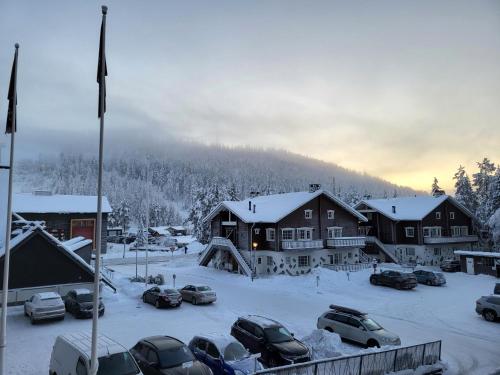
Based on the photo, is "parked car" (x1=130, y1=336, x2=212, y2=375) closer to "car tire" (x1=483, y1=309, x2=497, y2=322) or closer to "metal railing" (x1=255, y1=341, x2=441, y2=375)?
"metal railing" (x1=255, y1=341, x2=441, y2=375)

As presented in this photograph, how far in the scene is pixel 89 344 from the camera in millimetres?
13258

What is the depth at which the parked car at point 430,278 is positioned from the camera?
124ft

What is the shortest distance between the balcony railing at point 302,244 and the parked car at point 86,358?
30716mm

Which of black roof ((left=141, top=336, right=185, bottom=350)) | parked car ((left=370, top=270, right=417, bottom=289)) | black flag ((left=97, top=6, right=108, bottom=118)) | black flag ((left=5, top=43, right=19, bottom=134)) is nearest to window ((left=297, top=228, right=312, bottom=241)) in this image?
parked car ((left=370, top=270, right=417, bottom=289))

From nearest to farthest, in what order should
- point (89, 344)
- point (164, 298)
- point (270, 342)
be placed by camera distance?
point (89, 344), point (270, 342), point (164, 298)

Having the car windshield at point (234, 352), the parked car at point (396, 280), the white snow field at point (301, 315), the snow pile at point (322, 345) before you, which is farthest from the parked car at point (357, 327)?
the parked car at point (396, 280)

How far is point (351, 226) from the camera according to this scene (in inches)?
2016

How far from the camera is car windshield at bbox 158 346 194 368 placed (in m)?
13.8

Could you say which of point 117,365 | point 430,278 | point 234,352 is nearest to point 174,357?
point 117,365

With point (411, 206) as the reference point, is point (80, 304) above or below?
below

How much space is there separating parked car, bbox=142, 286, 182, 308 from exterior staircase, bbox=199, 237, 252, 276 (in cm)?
1645

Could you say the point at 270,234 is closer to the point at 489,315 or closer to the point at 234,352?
the point at 489,315

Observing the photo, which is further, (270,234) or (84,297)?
(270,234)

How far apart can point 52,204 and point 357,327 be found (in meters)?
57.5
